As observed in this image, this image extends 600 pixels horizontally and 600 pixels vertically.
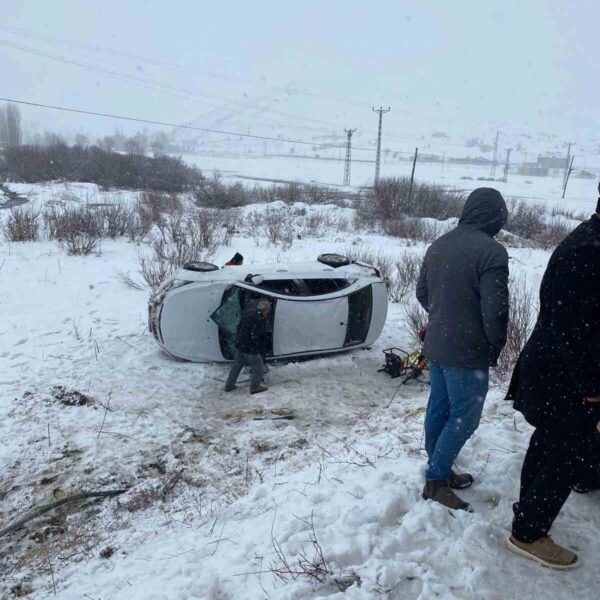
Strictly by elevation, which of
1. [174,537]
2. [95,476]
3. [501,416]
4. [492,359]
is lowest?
[95,476]

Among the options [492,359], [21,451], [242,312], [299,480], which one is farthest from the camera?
[242,312]

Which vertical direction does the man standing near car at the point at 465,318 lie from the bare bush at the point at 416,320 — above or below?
above

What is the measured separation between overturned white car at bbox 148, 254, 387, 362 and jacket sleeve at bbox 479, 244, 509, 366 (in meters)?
4.01

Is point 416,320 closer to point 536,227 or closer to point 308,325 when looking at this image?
point 308,325

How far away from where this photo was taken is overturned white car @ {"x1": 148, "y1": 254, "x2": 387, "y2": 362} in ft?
21.3

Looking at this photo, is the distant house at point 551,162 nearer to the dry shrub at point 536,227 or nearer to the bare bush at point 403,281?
the dry shrub at point 536,227

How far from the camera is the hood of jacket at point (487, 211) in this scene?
2828mm

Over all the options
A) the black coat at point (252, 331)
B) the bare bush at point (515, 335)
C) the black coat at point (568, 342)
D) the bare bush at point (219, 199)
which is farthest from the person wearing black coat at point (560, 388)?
the bare bush at point (219, 199)

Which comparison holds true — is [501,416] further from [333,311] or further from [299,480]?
[333,311]

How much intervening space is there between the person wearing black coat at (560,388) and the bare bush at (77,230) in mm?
11898

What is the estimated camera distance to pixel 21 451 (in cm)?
474

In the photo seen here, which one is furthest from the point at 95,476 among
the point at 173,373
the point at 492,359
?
the point at 492,359

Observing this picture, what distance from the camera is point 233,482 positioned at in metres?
4.25

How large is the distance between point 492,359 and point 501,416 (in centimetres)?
170
